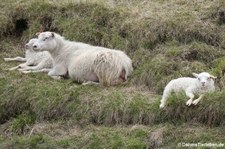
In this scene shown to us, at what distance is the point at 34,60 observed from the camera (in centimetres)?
1212

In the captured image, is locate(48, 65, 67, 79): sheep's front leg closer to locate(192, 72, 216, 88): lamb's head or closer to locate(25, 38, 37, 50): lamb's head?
locate(25, 38, 37, 50): lamb's head

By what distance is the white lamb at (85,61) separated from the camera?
34.8 feet

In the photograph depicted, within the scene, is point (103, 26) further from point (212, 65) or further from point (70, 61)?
point (212, 65)

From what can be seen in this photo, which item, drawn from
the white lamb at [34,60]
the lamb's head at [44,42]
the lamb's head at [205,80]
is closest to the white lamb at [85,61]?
the lamb's head at [44,42]

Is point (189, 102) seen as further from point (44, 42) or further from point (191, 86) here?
point (44, 42)

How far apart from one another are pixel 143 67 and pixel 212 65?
1286mm

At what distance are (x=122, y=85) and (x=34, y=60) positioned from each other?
246 cm

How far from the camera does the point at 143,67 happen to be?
1080 cm

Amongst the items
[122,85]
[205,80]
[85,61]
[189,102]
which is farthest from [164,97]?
[85,61]

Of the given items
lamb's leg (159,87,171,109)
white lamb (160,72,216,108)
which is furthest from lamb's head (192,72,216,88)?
lamb's leg (159,87,171,109)

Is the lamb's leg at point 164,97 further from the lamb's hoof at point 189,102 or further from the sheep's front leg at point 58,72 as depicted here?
the sheep's front leg at point 58,72

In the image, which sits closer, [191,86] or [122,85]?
[191,86]

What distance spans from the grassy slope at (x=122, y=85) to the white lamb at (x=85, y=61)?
252mm

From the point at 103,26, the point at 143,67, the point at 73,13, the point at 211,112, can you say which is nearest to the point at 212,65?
the point at 143,67
